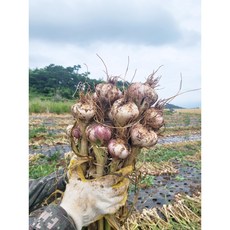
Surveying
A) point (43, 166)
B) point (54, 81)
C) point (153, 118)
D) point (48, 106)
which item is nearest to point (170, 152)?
point (43, 166)

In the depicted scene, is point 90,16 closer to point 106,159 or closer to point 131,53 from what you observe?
point 131,53

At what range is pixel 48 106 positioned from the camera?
158 centimetres

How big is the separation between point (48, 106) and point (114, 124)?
955mm

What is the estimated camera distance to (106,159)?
2.27 feet

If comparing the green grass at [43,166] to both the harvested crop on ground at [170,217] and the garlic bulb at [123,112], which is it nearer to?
the harvested crop on ground at [170,217]

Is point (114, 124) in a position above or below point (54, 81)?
below

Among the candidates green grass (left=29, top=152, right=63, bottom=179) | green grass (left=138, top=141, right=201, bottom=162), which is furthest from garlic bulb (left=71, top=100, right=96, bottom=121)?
green grass (left=138, top=141, right=201, bottom=162)

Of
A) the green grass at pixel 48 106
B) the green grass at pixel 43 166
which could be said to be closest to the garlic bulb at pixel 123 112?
the green grass at pixel 48 106

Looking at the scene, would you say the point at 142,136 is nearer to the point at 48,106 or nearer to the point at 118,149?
the point at 118,149
